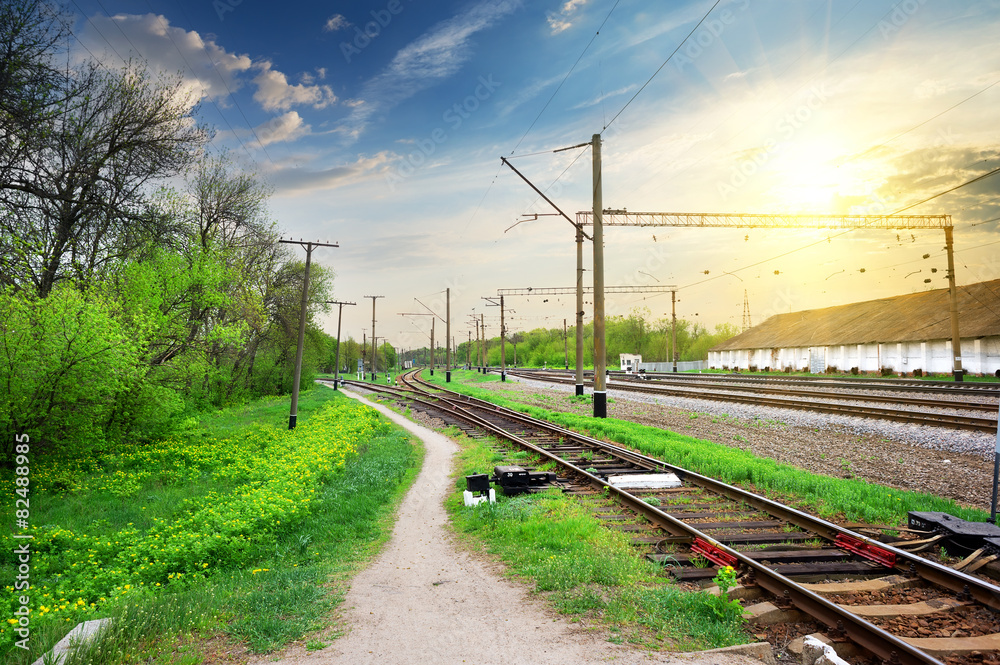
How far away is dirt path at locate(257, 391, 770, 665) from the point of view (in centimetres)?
481

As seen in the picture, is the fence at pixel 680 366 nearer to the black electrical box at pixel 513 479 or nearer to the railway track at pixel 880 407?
the railway track at pixel 880 407

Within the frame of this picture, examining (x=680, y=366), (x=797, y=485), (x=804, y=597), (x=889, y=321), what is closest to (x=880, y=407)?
(x=797, y=485)

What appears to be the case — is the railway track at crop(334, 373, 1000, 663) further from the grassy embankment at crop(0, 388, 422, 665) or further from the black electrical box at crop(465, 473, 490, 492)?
the grassy embankment at crop(0, 388, 422, 665)

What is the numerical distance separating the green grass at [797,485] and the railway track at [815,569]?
109 centimetres

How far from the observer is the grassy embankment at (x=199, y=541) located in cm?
557

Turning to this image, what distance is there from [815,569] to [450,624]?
13.9 ft

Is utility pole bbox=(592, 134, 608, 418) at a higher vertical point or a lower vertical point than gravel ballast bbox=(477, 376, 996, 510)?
higher

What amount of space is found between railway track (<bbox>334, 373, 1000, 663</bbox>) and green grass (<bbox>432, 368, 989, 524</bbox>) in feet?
3.59

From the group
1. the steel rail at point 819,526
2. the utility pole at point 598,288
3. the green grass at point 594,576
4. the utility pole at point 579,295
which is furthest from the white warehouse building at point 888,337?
the green grass at point 594,576

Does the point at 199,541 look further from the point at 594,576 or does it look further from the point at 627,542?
the point at 627,542

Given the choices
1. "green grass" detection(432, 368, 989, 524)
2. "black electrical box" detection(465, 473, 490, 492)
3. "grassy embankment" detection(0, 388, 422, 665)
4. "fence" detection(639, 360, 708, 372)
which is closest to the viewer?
Result: "grassy embankment" detection(0, 388, 422, 665)

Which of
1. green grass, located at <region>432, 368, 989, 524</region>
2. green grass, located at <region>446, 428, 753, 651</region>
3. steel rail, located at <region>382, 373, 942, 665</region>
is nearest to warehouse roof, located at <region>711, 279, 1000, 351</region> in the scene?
green grass, located at <region>432, 368, 989, 524</region>

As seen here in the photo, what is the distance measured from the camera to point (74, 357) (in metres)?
13.9

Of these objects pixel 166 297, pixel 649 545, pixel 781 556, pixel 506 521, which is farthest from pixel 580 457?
pixel 166 297
